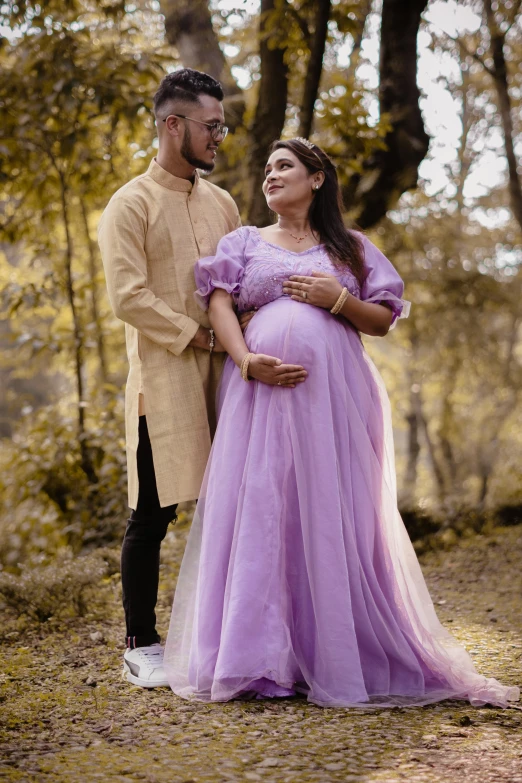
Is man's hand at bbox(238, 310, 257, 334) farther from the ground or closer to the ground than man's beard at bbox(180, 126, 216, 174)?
closer to the ground

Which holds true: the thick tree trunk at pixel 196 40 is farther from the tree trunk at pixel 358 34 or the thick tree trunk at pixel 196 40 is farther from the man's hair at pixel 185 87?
the man's hair at pixel 185 87

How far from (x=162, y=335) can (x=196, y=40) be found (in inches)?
146

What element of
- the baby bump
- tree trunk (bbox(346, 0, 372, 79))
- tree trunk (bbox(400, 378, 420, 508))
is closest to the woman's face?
the baby bump

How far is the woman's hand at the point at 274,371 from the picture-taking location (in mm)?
2949

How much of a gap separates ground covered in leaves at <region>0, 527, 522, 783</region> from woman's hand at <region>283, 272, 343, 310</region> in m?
1.40

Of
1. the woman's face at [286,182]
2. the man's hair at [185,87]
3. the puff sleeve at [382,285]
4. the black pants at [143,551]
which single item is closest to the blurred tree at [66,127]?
the man's hair at [185,87]

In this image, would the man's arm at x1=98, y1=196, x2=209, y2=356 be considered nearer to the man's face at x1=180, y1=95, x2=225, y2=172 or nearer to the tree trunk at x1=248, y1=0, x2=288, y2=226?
the man's face at x1=180, y1=95, x2=225, y2=172

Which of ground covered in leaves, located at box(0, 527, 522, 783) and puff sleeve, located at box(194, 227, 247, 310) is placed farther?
puff sleeve, located at box(194, 227, 247, 310)

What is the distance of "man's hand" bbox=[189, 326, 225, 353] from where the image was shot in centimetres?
314

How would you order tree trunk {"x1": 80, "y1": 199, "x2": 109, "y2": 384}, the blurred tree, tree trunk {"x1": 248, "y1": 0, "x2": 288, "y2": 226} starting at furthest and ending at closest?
1. tree trunk {"x1": 80, "y1": 199, "x2": 109, "y2": 384}
2. the blurred tree
3. tree trunk {"x1": 248, "y1": 0, "x2": 288, "y2": 226}

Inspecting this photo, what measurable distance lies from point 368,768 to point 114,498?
3942 mm

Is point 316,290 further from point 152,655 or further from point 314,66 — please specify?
point 314,66

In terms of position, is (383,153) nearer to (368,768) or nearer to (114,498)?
(114,498)

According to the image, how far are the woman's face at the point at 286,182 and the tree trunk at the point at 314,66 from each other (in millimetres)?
1637
